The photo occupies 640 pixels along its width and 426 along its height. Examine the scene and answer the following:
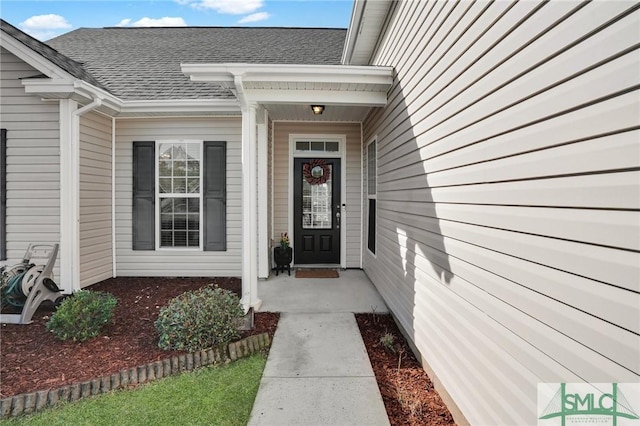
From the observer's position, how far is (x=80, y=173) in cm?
481

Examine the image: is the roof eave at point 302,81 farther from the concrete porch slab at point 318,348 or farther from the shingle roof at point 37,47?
the concrete porch slab at point 318,348

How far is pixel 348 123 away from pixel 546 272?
524 cm

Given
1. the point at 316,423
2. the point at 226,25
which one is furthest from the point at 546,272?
the point at 226,25

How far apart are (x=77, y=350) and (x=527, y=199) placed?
3.61 meters

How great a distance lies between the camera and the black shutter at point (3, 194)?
15.6 ft

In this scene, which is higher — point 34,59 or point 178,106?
point 34,59

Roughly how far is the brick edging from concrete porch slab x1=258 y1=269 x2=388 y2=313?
1012 mm

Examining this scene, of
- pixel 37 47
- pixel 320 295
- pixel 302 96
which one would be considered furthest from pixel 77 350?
pixel 37 47

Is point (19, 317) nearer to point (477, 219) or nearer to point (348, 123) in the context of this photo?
point (477, 219)

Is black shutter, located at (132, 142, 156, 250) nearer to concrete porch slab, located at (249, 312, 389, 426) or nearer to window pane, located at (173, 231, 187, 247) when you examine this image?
window pane, located at (173, 231, 187, 247)

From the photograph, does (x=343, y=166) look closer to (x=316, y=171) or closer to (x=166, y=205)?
(x=316, y=171)

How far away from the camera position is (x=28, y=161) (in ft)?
15.5

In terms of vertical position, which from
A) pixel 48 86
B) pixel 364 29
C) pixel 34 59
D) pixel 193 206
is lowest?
pixel 193 206

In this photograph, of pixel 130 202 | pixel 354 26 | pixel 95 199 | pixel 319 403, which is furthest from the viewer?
pixel 130 202
